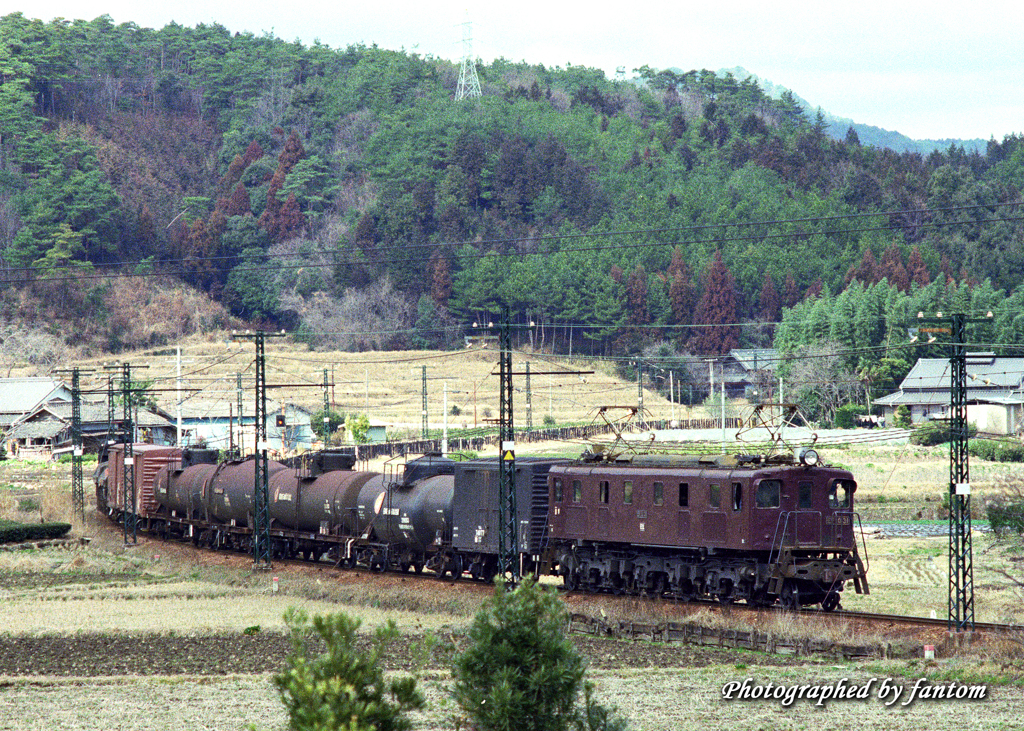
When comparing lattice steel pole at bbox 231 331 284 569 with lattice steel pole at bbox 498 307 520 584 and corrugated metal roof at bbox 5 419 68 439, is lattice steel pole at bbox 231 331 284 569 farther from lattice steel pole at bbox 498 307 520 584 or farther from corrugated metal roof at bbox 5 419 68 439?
corrugated metal roof at bbox 5 419 68 439

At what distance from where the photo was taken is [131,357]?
149m

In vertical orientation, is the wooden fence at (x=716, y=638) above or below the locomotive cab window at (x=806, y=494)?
below

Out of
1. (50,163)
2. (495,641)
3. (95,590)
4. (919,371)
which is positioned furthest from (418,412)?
(495,641)

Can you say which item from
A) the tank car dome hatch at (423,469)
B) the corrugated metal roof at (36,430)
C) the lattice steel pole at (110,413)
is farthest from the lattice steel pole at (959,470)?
the corrugated metal roof at (36,430)

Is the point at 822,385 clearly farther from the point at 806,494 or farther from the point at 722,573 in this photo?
the point at 722,573

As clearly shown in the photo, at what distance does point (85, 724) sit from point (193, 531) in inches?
1329

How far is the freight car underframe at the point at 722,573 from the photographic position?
2992cm

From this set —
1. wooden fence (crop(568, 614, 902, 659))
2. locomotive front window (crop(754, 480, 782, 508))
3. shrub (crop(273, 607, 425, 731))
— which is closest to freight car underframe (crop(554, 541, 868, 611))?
locomotive front window (crop(754, 480, 782, 508))

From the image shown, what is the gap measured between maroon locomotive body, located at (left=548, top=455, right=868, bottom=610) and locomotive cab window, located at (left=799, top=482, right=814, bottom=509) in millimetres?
25

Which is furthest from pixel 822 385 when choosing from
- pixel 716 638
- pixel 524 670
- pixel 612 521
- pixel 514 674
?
pixel 514 674

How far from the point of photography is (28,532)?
54.8 metres

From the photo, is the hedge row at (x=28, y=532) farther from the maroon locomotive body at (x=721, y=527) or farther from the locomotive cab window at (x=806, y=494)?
the locomotive cab window at (x=806, y=494)

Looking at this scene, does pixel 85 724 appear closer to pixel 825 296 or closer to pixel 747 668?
pixel 747 668

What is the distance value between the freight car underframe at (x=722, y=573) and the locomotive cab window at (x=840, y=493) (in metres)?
1.15
